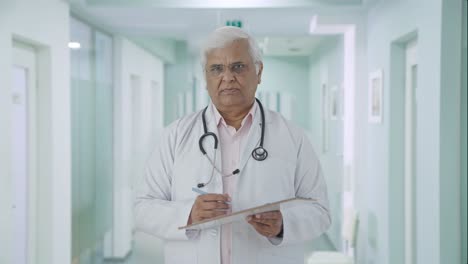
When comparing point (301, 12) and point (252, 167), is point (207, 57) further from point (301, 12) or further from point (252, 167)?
point (301, 12)

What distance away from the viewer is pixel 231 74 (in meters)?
1.83

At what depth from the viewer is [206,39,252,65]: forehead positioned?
6.03 feet

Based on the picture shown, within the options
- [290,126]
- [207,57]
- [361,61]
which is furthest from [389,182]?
[207,57]

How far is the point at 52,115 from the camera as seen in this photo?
418 cm

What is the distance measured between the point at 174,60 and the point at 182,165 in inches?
174

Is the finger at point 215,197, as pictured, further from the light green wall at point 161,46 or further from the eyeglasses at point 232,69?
the light green wall at point 161,46

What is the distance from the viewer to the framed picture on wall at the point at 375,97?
4230mm

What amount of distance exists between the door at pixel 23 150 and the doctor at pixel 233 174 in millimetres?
2100

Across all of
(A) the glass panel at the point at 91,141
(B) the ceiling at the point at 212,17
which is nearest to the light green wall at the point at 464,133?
(B) the ceiling at the point at 212,17

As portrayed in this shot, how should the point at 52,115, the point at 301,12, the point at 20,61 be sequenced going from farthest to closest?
the point at 301,12 → the point at 52,115 → the point at 20,61

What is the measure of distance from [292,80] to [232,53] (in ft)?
12.9

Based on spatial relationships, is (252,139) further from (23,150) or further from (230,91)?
(23,150)

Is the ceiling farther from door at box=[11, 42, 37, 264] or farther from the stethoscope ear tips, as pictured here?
the stethoscope ear tips

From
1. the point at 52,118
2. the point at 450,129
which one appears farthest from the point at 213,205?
the point at 52,118
